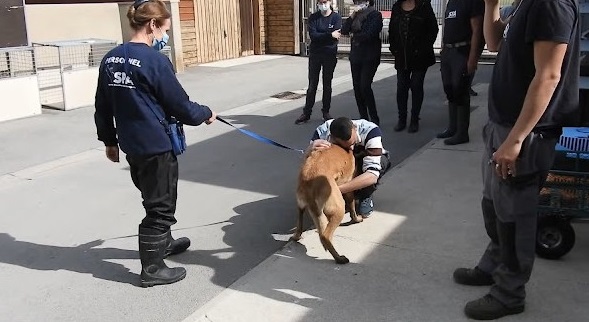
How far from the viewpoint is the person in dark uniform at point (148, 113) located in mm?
3326

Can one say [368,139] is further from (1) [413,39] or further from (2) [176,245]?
(1) [413,39]

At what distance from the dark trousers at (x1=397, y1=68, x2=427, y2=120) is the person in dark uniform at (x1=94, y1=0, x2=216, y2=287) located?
4266 millimetres

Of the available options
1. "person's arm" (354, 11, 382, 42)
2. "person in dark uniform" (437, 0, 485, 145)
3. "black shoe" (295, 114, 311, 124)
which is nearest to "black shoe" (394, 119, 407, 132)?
"person in dark uniform" (437, 0, 485, 145)

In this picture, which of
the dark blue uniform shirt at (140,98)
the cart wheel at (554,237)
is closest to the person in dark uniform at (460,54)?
the cart wheel at (554,237)

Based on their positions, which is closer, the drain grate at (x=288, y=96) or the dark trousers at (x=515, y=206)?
the dark trousers at (x=515, y=206)

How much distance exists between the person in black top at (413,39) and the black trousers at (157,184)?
438 cm

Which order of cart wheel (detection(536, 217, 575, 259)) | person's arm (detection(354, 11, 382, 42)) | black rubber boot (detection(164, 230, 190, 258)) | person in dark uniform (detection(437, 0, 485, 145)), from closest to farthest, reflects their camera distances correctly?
cart wheel (detection(536, 217, 575, 259)), black rubber boot (detection(164, 230, 190, 258)), person in dark uniform (detection(437, 0, 485, 145)), person's arm (detection(354, 11, 382, 42))

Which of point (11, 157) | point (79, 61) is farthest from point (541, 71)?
point (79, 61)

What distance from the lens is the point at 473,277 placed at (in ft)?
11.2

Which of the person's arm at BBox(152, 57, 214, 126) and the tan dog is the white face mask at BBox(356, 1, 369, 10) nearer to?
the tan dog

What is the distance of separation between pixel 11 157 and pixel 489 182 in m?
5.49

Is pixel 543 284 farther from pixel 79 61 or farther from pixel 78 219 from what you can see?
pixel 79 61

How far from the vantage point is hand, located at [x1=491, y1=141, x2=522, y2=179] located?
105 inches

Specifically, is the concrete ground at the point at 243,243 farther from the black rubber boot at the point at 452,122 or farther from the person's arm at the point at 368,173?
the person's arm at the point at 368,173
